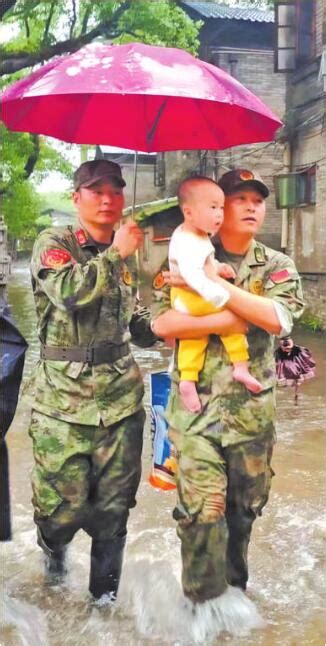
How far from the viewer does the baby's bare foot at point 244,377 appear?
2.93m

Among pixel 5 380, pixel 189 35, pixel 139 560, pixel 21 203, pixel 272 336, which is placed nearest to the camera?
pixel 272 336

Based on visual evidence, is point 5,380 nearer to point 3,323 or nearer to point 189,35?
point 3,323

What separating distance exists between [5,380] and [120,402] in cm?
60

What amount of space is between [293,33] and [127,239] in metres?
12.1

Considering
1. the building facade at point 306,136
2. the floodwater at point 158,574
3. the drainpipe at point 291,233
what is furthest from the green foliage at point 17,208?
the floodwater at point 158,574

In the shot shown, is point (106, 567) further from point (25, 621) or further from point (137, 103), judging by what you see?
point (137, 103)

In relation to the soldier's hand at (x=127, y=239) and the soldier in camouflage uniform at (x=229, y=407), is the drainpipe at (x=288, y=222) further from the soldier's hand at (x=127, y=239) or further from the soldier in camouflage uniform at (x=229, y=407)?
the soldier's hand at (x=127, y=239)

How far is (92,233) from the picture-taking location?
10.7 feet

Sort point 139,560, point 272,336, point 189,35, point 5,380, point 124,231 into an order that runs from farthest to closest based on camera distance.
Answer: point 189,35 < point 139,560 < point 5,380 < point 272,336 < point 124,231

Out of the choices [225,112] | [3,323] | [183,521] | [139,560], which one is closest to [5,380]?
[3,323]

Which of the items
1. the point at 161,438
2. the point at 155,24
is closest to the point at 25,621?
the point at 161,438

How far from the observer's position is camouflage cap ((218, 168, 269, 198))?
3010mm

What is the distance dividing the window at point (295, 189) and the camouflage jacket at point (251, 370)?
11.1 meters

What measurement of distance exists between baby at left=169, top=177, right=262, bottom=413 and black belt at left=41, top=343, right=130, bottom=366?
387 millimetres
